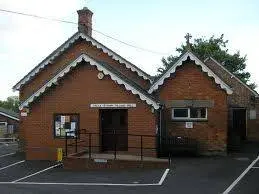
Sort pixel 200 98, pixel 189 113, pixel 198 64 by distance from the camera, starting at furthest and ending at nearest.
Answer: pixel 189 113 < pixel 200 98 < pixel 198 64

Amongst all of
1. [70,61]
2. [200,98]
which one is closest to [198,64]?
[200,98]

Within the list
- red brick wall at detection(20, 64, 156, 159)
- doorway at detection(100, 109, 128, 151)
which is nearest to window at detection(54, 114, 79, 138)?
red brick wall at detection(20, 64, 156, 159)

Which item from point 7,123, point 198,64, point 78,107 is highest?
point 198,64

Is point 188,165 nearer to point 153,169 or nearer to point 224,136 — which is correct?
point 153,169

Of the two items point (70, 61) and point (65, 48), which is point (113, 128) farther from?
point (65, 48)

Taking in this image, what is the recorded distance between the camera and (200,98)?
82.2ft

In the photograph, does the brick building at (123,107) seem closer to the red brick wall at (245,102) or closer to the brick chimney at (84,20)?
the brick chimney at (84,20)

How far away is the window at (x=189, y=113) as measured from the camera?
25266 millimetres

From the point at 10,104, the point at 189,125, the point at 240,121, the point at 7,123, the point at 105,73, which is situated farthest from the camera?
the point at 10,104

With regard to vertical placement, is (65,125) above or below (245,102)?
below

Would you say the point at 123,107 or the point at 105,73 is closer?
the point at 105,73

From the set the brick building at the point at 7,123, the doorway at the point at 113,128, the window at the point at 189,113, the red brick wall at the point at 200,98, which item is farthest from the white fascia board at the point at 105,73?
the brick building at the point at 7,123

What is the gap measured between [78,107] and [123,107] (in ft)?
7.33

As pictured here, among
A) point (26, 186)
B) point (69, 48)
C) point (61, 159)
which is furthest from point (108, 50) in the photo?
point (26, 186)
